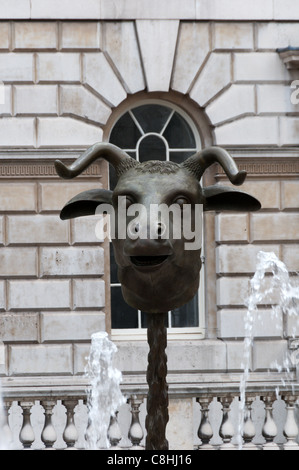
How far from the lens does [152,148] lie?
1700 centimetres

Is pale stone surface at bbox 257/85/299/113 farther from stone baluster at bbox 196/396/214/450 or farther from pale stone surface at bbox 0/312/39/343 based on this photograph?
stone baluster at bbox 196/396/214/450

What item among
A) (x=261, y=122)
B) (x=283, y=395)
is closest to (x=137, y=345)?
(x=261, y=122)

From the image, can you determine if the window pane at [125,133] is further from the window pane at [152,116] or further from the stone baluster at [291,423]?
the stone baluster at [291,423]

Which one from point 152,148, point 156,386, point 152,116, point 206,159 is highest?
point 152,116

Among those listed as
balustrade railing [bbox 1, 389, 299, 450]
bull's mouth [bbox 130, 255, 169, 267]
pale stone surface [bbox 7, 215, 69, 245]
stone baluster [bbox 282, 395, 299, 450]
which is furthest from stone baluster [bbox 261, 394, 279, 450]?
pale stone surface [bbox 7, 215, 69, 245]

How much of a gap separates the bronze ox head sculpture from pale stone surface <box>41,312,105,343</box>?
32.4 ft

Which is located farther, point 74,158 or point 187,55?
point 187,55

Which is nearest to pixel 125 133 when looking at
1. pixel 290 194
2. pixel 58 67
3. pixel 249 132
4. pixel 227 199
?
pixel 58 67

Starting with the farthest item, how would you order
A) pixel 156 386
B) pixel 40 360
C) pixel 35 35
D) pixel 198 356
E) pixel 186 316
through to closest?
pixel 186 316 → pixel 35 35 → pixel 198 356 → pixel 40 360 → pixel 156 386

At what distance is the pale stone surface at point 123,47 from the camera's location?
16.8 metres

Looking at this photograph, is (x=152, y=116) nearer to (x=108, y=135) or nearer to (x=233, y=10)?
(x=108, y=135)

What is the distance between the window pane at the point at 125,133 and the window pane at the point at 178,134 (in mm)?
392

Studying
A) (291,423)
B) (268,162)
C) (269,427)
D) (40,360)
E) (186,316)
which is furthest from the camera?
(186,316)

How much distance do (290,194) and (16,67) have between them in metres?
3.81
